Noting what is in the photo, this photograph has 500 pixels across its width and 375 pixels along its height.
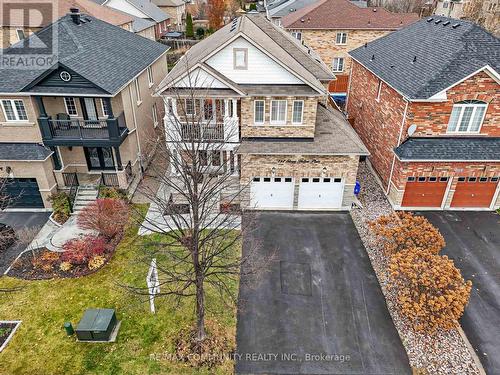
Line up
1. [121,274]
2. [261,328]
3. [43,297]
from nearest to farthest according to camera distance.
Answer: [261,328]
[43,297]
[121,274]

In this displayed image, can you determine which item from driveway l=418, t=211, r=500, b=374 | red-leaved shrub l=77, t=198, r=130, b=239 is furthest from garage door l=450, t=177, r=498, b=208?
red-leaved shrub l=77, t=198, r=130, b=239

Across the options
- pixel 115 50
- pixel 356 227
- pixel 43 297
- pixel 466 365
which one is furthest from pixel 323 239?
pixel 115 50

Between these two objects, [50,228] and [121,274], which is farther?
[50,228]

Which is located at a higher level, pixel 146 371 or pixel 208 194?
pixel 208 194

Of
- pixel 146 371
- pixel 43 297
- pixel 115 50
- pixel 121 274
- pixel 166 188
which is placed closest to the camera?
pixel 146 371

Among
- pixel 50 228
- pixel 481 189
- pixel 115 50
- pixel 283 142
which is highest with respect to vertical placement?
pixel 115 50

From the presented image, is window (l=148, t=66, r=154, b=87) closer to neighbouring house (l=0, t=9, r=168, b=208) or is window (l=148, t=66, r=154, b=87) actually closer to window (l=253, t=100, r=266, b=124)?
neighbouring house (l=0, t=9, r=168, b=208)

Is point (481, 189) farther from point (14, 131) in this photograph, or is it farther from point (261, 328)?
point (14, 131)
